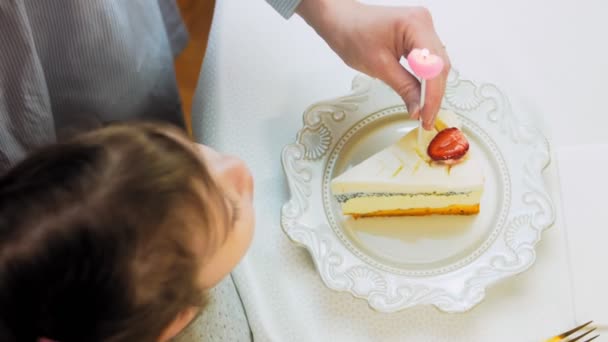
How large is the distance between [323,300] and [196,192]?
31 centimetres

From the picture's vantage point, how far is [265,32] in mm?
965

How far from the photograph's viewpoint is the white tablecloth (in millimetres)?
782

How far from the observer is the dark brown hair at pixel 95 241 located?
1.60 feet

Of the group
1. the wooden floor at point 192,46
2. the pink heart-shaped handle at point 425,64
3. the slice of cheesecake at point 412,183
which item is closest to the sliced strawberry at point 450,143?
the slice of cheesecake at point 412,183

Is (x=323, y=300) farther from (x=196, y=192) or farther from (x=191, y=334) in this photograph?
(x=196, y=192)

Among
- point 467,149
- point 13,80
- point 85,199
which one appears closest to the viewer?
point 85,199

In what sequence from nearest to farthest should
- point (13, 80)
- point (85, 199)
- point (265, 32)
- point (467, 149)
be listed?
point (85, 199) < point (13, 80) < point (467, 149) < point (265, 32)

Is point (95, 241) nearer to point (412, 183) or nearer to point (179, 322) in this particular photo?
point (179, 322)

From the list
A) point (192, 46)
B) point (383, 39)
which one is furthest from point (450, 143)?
point (192, 46)

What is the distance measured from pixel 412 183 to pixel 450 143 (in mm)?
83

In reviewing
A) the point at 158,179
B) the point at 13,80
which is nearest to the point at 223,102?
the point at 13,80

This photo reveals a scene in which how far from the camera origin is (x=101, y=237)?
494mm

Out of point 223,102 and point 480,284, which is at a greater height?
point 223,102

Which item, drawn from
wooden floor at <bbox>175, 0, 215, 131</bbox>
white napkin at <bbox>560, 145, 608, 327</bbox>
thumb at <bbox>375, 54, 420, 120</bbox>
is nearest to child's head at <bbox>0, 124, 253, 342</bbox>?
thumb at <bbox>375, 54, 420, 120</bbox>
